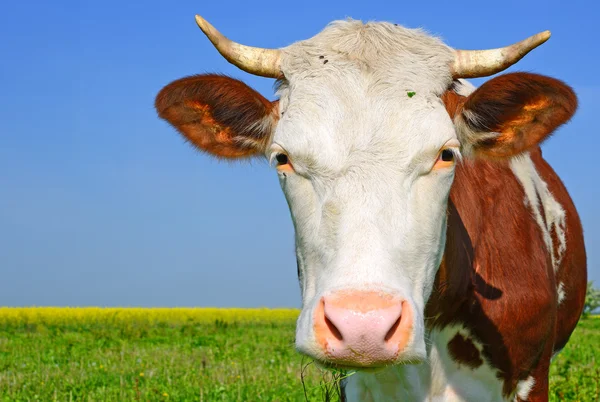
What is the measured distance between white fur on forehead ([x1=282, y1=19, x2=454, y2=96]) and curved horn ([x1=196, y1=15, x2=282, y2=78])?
0.07 meters

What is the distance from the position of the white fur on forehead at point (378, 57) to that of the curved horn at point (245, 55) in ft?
0.25

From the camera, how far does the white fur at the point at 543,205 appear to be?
5.44m

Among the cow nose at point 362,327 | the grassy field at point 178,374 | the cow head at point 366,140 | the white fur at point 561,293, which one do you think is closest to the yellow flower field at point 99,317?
the grassy field at point 178,374

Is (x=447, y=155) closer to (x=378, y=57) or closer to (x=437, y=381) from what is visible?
(x=378, y=57)

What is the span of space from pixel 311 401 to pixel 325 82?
4.28 m

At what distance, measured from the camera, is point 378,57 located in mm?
3990

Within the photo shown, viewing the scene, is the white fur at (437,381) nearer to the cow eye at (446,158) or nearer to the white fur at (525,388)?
the white fur at (525,388)

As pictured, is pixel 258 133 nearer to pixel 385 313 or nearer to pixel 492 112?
pixel 492 112

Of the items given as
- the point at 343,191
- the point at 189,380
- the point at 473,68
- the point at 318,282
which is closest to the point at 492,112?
the point at 473,68

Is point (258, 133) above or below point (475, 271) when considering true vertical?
above

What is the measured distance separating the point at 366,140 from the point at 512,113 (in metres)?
1.17

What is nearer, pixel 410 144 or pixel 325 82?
pixel 410 144

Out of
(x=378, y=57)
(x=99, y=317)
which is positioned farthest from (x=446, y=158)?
(x=99, y=317)

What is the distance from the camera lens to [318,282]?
3367mm
